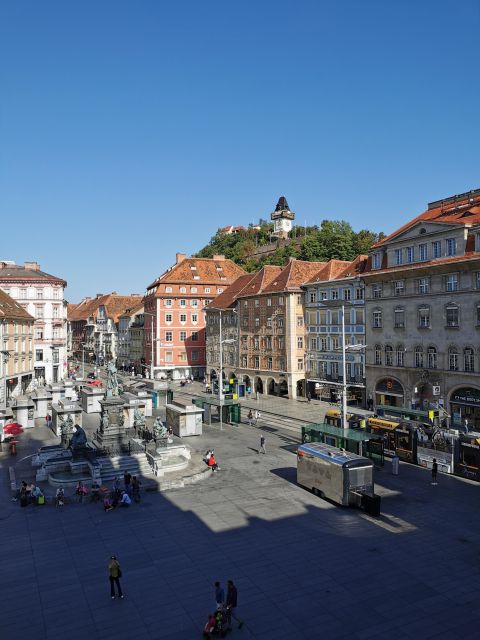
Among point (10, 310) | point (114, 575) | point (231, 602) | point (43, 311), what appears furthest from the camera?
point (43, 311)

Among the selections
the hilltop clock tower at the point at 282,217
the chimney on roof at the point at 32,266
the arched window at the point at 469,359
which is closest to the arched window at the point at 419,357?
the arched window at the point at 469,359

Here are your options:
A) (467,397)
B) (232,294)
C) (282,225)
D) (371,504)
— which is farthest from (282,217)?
(371,504)

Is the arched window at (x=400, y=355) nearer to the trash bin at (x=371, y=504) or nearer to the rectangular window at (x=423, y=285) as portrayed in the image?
the rectangular window at (x=423, y=285)

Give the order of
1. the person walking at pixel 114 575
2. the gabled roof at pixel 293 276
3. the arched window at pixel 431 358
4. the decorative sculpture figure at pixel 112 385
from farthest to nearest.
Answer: the gabled roof at pixel 293 276 < the arched window at pixel 431 358 < the decorative sculpture figure at pixel 112 385 < the person walking at pixel 114 575

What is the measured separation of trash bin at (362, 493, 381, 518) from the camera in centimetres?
2314

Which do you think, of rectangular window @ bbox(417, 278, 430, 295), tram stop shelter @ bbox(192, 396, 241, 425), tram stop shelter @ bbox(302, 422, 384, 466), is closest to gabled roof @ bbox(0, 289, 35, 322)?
tram stop shelter @ bbox(192, 396, 241, 425)

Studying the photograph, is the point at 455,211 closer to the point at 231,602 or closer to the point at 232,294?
the point at 232,294

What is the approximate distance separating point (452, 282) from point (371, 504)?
26189 mm

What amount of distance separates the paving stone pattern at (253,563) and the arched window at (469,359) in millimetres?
16035

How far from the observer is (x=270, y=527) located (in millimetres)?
21984

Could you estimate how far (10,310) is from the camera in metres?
66.5

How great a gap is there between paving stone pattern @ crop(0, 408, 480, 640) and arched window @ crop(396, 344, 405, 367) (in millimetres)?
21300

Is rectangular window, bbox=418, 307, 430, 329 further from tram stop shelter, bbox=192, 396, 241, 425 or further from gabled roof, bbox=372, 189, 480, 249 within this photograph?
tram stop shelter, bbox=192, 396, 241, 425

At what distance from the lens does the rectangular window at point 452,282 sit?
142 ft
